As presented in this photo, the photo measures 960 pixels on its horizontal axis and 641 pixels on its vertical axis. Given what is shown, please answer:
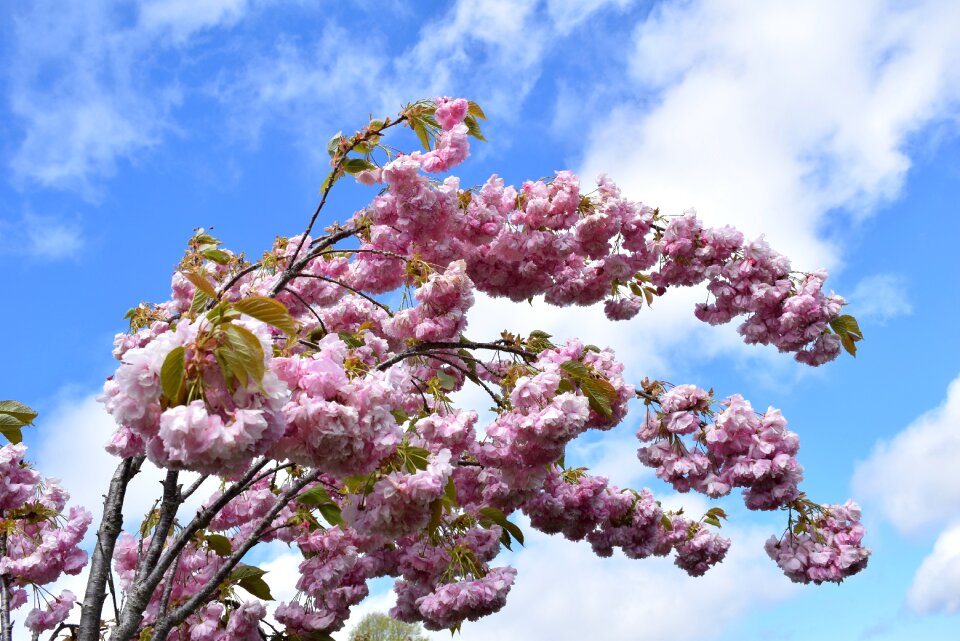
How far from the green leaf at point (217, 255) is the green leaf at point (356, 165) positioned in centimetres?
Result: 131

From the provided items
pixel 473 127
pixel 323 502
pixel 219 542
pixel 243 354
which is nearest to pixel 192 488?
pixel 219 542

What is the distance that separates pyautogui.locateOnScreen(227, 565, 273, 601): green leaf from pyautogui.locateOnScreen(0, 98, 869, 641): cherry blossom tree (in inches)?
0.5

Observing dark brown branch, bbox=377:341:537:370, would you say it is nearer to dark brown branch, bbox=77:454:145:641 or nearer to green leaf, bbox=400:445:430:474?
green leaf, bbox=400:445:430:474

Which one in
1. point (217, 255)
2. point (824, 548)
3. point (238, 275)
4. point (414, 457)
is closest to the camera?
point (414, 457)

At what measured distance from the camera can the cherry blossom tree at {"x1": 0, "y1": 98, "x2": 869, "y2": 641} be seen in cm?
379

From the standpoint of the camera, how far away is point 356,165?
3.95 meters

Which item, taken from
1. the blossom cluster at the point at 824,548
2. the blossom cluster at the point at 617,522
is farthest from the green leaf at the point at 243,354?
the blossom cluster at the point at 824,548

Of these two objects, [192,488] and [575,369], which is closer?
[575,369]

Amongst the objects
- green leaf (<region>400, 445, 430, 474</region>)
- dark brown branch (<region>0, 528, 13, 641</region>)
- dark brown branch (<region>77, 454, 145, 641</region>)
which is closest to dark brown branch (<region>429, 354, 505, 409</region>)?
green leaf (<region>400, 445, 430, 474</region>)

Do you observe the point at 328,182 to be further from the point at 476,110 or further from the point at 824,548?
the point at 824,548

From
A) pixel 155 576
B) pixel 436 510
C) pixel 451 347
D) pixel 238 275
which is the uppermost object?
pixel 238 275

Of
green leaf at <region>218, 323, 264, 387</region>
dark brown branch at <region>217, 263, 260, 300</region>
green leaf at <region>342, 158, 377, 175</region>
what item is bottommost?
green leaf at <region>218, 323, 264, 387</region>

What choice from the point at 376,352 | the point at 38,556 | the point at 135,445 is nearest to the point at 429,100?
the point at 376,352

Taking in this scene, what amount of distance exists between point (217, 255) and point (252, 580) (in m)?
1.92
